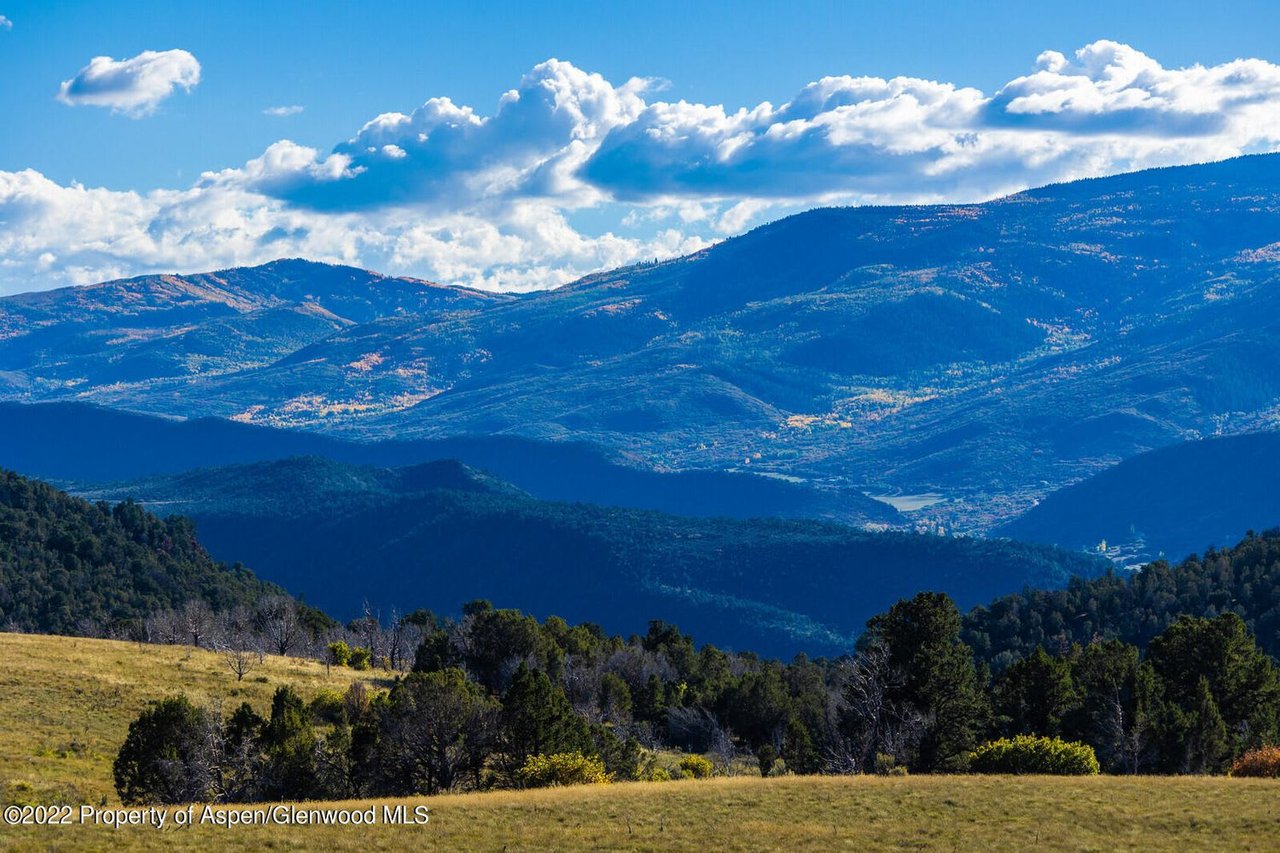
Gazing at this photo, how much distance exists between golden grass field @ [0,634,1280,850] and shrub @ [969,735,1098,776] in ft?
20.8

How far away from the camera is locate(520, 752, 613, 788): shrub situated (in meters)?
63.2

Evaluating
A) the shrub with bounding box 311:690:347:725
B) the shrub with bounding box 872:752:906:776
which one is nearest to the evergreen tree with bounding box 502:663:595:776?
the shrub with bounding box 311:690:347:725

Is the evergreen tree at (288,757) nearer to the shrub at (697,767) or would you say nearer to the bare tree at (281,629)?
the shrub at (697,767)

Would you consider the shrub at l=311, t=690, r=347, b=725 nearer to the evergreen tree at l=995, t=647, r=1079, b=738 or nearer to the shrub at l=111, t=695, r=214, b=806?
the shrub at l=111, t=695, r=214, b=806

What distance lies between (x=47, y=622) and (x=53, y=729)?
112 metres

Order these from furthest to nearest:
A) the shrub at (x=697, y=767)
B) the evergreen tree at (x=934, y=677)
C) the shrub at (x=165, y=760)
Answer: the shrub at (x=697, y=767)
the evergreen tree at (x=934, y=677)
the shrub at (x=165, y=760)

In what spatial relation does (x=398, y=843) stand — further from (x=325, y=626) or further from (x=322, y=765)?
(x=325, y=626)

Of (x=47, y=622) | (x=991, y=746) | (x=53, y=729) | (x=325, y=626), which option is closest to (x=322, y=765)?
(x=53, y=729)

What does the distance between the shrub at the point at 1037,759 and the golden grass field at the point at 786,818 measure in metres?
6.35

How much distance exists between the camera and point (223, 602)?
191 meters

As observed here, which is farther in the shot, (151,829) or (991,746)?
(991,746)

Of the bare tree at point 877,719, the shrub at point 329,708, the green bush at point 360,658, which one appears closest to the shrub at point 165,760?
the shrub at point 329,708

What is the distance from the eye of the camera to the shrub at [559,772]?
208 feet

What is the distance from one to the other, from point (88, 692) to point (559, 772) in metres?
28.2
